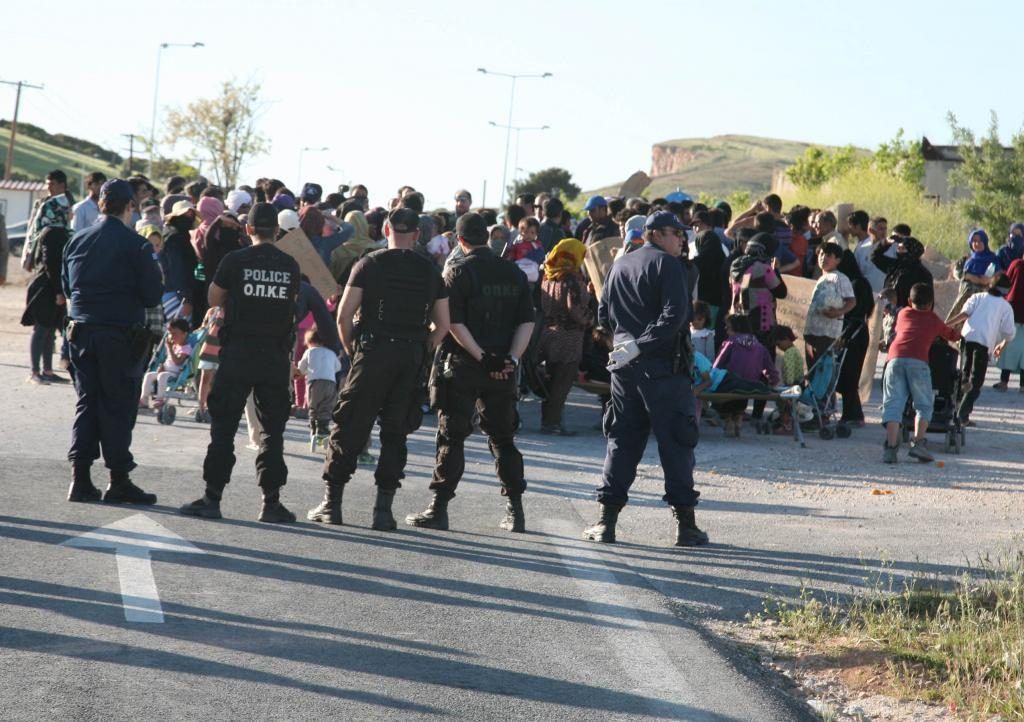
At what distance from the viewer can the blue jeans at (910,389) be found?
45.2 feet

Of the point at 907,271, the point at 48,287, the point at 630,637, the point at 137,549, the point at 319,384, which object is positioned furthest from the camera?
the point at 907,271

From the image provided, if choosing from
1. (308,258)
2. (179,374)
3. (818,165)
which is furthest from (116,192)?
(818,165)

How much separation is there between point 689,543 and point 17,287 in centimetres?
2786

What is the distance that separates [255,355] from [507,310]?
5.32ft

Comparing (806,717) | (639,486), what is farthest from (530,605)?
(639,486)

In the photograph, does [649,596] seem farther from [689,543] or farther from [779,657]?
[689,543]

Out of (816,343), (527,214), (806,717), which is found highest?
(527,214)

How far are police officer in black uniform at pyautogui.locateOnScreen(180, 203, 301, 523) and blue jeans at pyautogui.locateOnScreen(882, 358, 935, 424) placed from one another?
637 cm

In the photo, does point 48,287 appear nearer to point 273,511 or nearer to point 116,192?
point 116,192

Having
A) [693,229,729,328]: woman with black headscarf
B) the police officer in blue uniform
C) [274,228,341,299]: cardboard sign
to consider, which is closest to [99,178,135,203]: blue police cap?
the police officer in blue uniform

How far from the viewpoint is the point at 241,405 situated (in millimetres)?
9648

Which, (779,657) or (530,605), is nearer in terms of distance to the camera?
(779,657)

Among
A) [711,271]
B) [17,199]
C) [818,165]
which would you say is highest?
[818,165]

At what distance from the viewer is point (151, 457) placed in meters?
12.2
